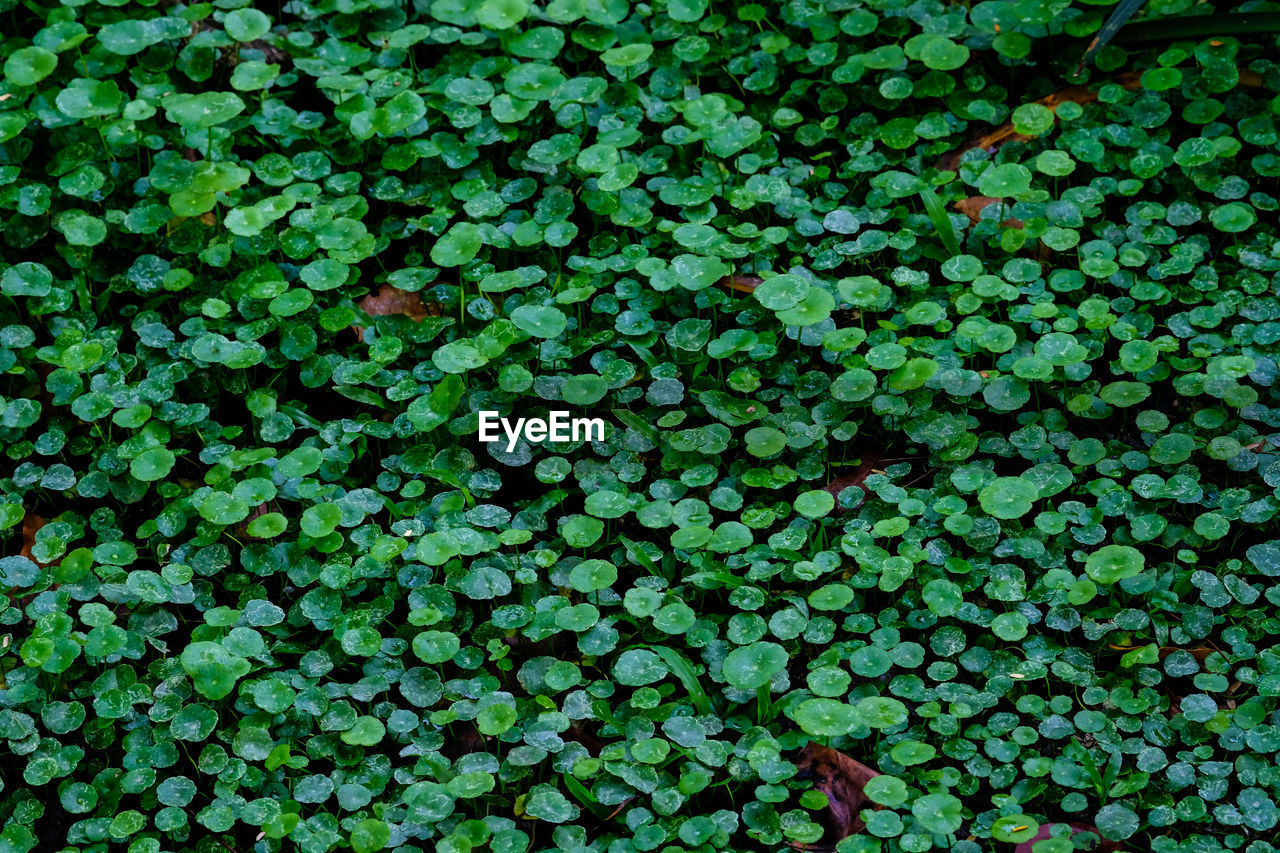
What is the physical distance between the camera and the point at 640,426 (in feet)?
9.53

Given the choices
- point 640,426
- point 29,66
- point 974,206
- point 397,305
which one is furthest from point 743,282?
point 29,66

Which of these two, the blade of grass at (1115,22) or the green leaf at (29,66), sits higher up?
the blade of grass at (1115,22)

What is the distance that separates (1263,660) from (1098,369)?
85 cm

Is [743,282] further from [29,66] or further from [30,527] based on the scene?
[29,66]

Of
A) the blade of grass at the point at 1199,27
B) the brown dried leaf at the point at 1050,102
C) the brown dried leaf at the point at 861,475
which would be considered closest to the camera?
the brown dried leaf at the point at 861,475

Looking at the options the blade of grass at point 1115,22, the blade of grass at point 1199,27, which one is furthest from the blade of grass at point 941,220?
the blade of grass at point 1199,27

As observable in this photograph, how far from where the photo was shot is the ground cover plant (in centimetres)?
236

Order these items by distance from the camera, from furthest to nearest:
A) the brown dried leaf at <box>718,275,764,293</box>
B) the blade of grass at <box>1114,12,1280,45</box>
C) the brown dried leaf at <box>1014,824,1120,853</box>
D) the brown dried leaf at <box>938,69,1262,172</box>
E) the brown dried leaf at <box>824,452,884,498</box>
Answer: the brown dried leaf at <box>938,69,1262,172</box>
the blade of grass at <box>1114,12,1280,45</box>
the brown dried leaf at <box>718,275,764,293</box>
the brown dried leaf at <box>824,452,884,498</box>
the brown dried leaf at <box>1014,824,1120,853</box>

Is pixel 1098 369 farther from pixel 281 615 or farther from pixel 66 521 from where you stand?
pixel 66 521

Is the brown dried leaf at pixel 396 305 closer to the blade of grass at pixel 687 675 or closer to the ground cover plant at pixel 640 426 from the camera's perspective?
the ground cover plant at pixel 640 426

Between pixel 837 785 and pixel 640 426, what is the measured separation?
96 centimetres

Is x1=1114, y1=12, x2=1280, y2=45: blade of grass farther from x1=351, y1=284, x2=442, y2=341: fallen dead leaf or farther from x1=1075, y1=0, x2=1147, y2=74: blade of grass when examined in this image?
x1=351, y1=284, x2=442, y2=341: fallen dead leaf

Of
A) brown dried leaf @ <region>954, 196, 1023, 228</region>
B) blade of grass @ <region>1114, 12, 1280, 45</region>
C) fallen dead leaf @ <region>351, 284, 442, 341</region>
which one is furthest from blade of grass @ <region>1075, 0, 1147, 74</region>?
fallen dead leaf @ <region>351, 284, 442, 341</region>

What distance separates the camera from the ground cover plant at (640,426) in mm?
2359
